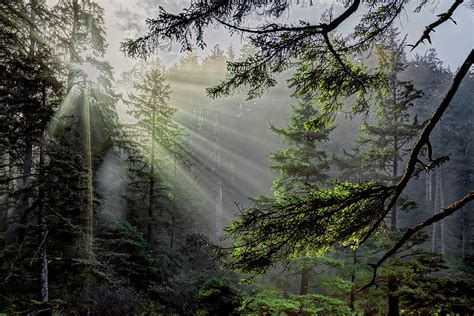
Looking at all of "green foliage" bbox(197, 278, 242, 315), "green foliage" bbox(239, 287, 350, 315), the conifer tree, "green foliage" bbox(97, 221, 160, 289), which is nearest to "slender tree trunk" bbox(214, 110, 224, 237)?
the conifer tree

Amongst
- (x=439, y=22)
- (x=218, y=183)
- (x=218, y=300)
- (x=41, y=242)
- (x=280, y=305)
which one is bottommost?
(x=218, y=300)

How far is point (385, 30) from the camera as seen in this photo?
3807 millimetres

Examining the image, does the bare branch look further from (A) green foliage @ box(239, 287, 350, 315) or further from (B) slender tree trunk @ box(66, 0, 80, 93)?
(B) slender tree trunk @ box(66, 0, 80, 93)

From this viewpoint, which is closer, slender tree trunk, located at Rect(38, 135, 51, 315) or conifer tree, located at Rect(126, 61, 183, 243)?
slender tree trunk, located at Rect(38, 135, 51, 315)

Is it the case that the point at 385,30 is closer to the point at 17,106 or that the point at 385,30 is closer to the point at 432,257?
the point at 432,257

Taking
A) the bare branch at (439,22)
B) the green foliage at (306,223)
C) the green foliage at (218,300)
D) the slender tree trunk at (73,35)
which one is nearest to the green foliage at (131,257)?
the green foliage at (218,300)

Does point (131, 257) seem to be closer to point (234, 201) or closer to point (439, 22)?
point (234, 201)

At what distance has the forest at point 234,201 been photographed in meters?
3.19

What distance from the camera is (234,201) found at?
4.47m

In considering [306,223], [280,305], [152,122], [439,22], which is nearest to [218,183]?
[152,122]

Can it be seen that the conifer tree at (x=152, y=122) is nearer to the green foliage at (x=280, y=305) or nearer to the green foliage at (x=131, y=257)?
the green foliage at (x=131, y=257)

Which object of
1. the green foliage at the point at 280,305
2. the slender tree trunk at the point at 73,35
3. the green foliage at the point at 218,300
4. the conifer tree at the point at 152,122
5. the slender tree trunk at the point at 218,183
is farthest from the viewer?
the slender tree trunk at the point at 218,183

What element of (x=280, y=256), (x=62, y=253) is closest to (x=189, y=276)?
(x=62, y=253)

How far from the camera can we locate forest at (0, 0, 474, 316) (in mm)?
3189
